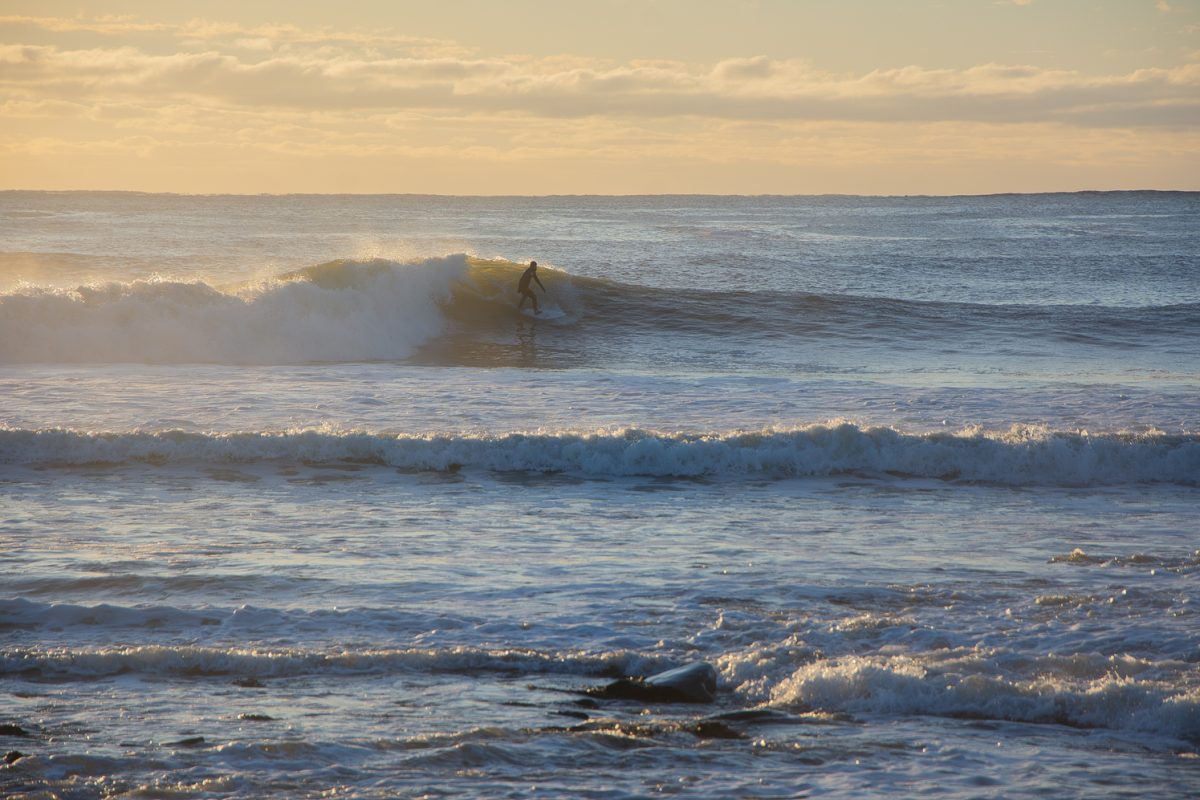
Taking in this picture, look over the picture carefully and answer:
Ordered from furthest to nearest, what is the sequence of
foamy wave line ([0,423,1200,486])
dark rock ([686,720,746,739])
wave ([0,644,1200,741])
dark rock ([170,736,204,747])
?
foamy wave line ([0,423,1200,486]), wave ([0,644,1200,741]), dark rock ([686,720,746,739]), dark rock ([170,736,204,747])

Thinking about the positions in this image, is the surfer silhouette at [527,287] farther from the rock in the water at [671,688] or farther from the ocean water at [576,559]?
the rock in the water at [671,688]

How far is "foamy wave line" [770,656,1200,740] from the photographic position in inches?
220

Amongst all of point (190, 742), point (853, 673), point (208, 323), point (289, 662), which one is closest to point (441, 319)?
point (208, 323)

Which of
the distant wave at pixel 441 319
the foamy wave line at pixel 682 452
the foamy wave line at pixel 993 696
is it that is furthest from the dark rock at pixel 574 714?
the distant wave at pixel 441 319

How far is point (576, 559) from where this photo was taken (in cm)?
858

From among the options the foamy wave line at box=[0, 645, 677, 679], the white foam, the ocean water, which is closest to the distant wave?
the white foam

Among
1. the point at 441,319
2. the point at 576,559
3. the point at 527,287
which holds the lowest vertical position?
the point at 576,559

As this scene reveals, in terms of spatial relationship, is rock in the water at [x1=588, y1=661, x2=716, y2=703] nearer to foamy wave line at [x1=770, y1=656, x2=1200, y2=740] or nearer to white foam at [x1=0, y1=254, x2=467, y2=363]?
foamy wave line at [x1=770, y1=656, x2=1200, y2=740]

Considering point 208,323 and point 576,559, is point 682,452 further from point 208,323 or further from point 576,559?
point 208,323

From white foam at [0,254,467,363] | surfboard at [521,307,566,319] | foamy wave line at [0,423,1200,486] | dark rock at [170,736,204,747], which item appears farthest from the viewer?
surfboard at [521,307,566,319]

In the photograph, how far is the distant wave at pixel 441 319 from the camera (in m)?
21.4

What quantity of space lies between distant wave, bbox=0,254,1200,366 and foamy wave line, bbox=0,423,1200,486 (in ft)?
27.7

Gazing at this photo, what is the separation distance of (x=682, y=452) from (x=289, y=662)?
6.86 metres

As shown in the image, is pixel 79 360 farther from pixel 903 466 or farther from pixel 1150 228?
pixel 1150 228
